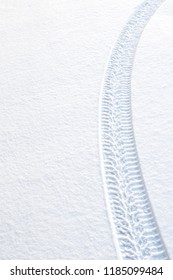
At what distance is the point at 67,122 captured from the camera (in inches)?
67.7

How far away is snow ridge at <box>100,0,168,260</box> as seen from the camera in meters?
1.31

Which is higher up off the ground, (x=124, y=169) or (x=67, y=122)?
(x=67, y=122)

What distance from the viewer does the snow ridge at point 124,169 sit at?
4.28ft

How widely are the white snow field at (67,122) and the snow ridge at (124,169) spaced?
1.1 inches

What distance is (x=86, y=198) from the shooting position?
4.67 feet

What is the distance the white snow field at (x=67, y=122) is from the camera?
1.33 metres

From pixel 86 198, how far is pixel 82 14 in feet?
4.29

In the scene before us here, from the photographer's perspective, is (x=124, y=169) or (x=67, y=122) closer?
(x=124, y=169)

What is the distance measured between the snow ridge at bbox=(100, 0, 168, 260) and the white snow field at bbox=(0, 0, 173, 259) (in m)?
0.03

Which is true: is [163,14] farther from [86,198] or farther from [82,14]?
[86,198]

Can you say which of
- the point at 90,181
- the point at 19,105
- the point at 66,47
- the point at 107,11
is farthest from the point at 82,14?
the point at 90,181

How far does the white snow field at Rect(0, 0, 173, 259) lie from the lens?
1.33 metres

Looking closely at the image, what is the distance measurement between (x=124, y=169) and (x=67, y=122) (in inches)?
13.0

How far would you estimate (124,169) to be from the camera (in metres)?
1.55
